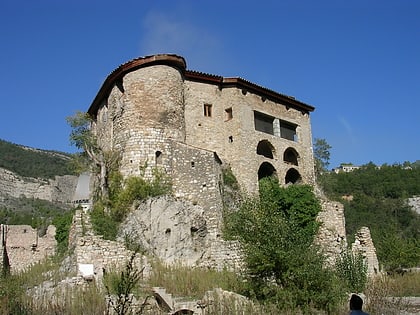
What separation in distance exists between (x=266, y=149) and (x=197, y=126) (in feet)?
20.2

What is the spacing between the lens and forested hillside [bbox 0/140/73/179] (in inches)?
4087

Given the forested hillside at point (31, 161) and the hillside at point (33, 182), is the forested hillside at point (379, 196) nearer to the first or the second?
the hillside at point (33, 182)

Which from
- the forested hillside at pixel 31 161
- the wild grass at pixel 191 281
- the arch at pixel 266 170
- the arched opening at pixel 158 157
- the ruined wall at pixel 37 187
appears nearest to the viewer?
the wild grass at pixel 191 281

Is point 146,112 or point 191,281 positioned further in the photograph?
point 146,112

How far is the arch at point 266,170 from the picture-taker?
32781 millimetres

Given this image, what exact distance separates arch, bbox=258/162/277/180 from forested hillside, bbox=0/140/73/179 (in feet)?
241

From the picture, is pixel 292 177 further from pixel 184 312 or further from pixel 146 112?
pixel 184 312

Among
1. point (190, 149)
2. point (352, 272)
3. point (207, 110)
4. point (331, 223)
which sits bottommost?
point (352, 272)

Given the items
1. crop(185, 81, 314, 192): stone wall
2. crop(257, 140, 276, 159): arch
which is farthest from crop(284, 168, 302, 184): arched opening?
crop(257, 140, 276, 159): arch

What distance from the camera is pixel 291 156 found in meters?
36.0

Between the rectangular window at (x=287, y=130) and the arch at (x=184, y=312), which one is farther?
the rectangular window at (x=287, y=130)

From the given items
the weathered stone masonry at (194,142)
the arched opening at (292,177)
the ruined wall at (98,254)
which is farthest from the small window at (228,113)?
the ruined wall at (98,254)

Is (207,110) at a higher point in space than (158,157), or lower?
higher

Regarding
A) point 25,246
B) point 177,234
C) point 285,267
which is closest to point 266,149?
point 177,234
